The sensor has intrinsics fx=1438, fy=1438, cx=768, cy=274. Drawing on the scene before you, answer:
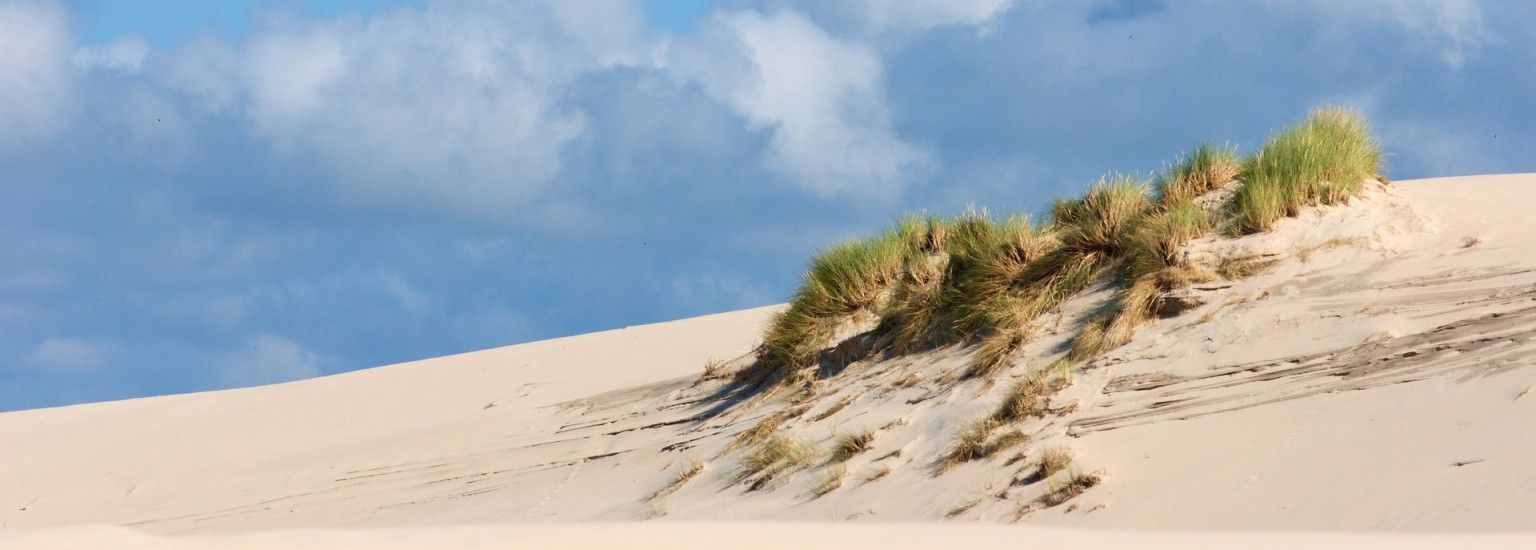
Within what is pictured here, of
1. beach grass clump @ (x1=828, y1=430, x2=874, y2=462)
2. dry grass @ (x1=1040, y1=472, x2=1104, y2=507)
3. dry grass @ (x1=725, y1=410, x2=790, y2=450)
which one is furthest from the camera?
dry grass @ (x1=725, y1=410, x2=790, y2=450)

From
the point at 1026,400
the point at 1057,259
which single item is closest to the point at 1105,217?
the point at 1057,259

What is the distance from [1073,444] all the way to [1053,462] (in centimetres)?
29

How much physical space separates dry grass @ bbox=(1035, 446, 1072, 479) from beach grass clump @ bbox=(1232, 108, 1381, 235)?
2.49 metres

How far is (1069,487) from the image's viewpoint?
6.88m

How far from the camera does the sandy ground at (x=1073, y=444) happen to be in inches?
222

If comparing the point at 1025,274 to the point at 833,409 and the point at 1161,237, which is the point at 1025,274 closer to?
the point at 1161,237

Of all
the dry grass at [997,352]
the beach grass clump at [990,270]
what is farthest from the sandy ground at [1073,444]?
the beach grass clump at [990,270]

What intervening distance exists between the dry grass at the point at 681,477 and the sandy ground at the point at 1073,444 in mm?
52

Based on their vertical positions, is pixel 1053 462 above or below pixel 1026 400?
below

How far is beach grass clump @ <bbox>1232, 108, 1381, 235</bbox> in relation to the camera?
8820mm

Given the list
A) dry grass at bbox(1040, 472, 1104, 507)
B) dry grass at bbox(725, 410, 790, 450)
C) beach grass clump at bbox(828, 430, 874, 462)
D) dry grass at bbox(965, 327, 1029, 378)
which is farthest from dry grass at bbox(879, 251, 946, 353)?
dry grass at bbox(1040, 472, 1104, 507)

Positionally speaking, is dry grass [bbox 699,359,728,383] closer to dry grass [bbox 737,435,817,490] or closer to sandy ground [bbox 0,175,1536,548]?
sandy ground [bbox 0,175,1536,548]

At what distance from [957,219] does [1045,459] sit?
145 inches

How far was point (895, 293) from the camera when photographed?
10195 mm
